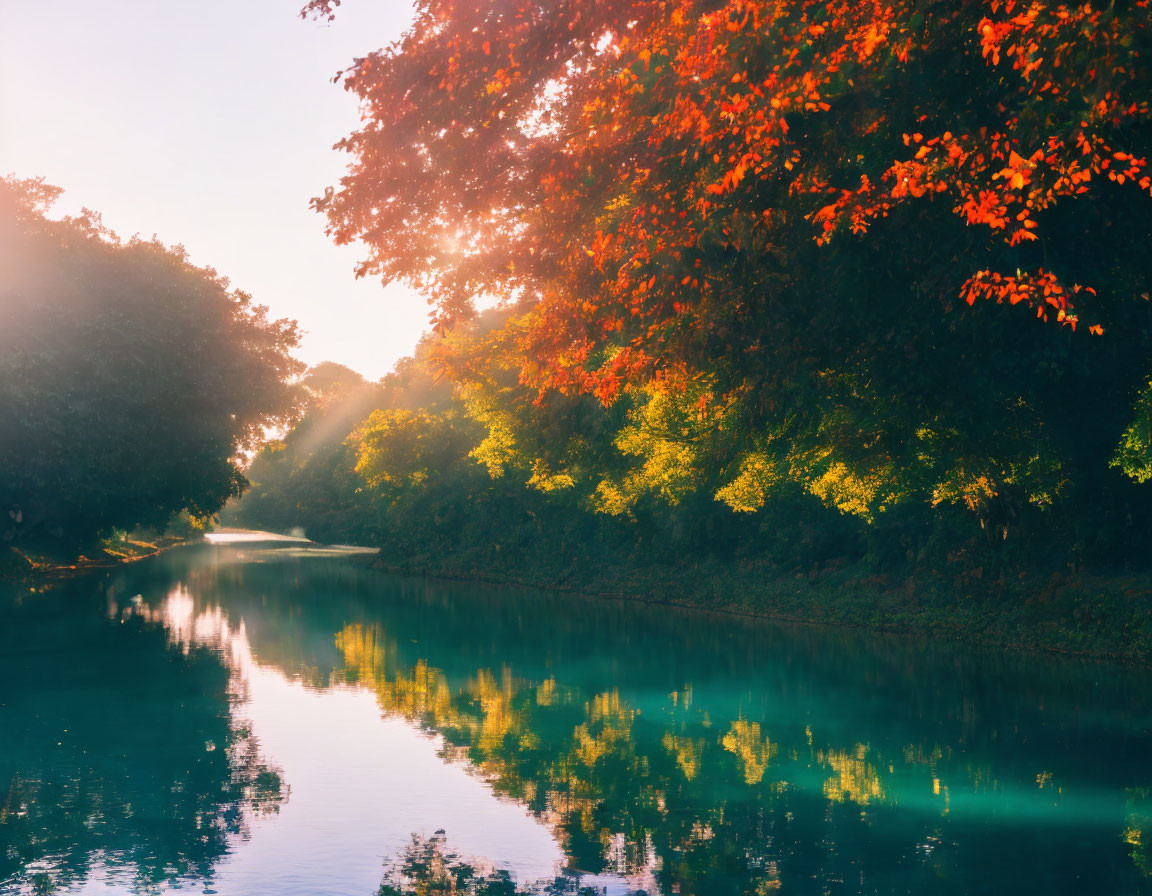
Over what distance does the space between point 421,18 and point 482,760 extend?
8480 mm

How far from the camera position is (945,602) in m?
27.7

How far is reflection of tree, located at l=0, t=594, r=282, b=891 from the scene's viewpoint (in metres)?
9.33

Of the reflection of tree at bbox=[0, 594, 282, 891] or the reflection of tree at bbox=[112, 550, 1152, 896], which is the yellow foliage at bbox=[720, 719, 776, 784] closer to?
the reflection of tree at bbox=[112, 550, 1152, 896]

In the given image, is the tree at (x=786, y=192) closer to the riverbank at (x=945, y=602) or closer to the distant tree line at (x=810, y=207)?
the distant tree line at (x=810, y=207)

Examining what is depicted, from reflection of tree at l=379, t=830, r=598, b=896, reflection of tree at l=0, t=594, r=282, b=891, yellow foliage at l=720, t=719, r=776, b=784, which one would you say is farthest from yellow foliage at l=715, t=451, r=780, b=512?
reflection of tree at l=379, t=830, r=598, b=896

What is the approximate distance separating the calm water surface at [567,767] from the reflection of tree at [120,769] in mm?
49

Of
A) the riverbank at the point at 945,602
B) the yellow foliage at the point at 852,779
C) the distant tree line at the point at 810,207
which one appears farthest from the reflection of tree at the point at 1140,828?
the riverbank at the point at 945,602

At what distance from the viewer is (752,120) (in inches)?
376

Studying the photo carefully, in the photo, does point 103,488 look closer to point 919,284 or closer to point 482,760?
point 482,760

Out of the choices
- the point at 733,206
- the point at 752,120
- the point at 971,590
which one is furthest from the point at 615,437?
the point at 752,120

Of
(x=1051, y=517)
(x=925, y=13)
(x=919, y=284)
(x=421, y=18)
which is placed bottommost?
(x=1051, y=517)

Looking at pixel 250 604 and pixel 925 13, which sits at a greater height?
pixel 925 13

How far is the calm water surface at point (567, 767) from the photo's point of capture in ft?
30.1

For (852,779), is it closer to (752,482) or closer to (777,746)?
(777,746)
